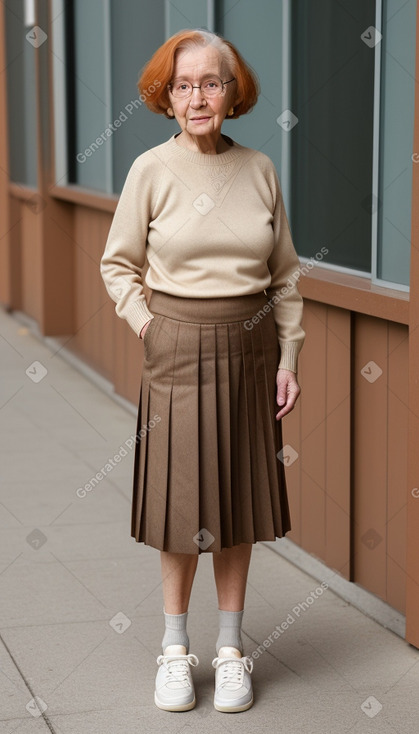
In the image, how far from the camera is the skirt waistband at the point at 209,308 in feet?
12.0

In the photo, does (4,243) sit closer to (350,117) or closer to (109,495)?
(109,495)

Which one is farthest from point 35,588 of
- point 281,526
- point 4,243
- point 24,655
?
point 4,243

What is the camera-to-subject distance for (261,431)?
3.78 m

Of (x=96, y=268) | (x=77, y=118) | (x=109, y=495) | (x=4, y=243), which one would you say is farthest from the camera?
(x=4, y=243)

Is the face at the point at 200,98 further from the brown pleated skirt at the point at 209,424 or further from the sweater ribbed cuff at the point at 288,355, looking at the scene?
the sweater ribbed cuff at the point at 288,355

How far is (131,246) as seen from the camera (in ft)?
12.1

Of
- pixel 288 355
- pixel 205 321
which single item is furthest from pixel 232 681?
pixel 205 321

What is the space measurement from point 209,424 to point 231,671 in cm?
78

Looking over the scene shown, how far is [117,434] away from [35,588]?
258 centimetres

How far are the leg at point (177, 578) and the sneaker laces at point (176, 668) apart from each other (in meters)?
0.14

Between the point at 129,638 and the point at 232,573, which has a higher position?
the point at 232,573

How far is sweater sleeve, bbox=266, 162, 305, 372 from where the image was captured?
3.82 meters

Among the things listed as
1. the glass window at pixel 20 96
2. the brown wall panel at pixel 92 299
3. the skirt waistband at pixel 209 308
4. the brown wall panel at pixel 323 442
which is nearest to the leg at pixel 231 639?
the skirt waistband at pixel 209 308

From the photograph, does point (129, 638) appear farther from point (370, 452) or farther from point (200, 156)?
point (200, 156)
